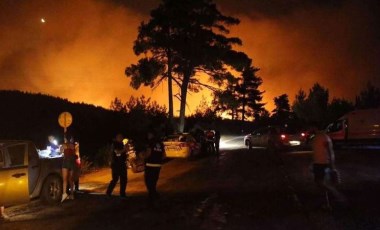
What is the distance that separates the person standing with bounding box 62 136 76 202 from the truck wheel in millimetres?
633

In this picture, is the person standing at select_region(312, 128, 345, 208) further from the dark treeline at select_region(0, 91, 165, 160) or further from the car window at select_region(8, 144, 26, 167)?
the dark treeline at select_region(0, 91, 165, 160)

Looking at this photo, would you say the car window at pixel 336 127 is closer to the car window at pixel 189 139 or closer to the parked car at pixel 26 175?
the car window at pixel 189 139

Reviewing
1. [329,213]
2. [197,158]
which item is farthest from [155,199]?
[197,158]

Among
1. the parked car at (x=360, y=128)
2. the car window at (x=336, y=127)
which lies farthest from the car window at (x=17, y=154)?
the car window at (x=336, y=127)

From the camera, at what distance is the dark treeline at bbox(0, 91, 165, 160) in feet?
111

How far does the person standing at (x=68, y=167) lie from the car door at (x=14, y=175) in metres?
2.22

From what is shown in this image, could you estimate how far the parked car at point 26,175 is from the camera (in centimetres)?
1142

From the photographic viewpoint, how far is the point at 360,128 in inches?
1224

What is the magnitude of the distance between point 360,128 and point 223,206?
21121 millimetres

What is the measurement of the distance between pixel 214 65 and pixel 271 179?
28.3 meters

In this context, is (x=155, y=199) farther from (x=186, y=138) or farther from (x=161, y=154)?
(x=186, y=138)

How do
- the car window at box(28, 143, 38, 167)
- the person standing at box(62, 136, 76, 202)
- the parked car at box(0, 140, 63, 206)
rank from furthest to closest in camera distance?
the person standing at box(62, 136, 76, 202) < the car window at box(28, 143, 38, 167) < the parked car at box(0, 140, 63, 206)

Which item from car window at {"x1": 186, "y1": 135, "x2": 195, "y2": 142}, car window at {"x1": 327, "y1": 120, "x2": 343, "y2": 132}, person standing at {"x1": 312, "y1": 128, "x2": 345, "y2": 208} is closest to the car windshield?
car window at {"x1": 186, "y1": 135, "x2": 195, "y2": 142}

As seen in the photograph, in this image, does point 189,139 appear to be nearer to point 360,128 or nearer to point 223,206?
point 360,128
